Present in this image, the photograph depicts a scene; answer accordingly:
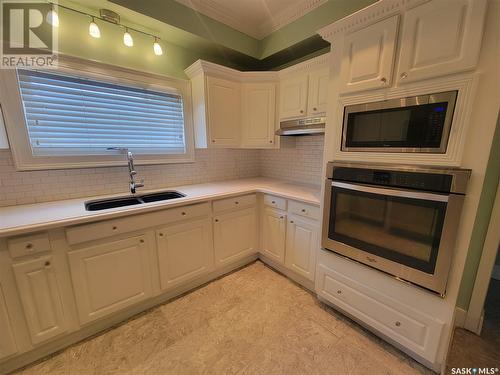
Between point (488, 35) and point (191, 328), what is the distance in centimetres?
260

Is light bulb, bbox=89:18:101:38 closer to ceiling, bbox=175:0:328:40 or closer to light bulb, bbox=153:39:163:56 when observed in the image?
light bulb, bbox=153:39:163:56

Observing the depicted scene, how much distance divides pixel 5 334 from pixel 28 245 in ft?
1.89

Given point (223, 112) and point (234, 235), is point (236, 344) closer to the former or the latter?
point (234, 235)

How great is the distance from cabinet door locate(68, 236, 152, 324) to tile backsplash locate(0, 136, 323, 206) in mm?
742

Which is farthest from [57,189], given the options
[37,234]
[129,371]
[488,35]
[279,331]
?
[488,35]

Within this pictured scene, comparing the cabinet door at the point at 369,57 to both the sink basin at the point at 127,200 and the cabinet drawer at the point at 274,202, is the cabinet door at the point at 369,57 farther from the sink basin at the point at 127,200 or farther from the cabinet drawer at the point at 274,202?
the sink basin at the point at 127,200

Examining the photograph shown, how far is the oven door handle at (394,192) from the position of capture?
3.86ft

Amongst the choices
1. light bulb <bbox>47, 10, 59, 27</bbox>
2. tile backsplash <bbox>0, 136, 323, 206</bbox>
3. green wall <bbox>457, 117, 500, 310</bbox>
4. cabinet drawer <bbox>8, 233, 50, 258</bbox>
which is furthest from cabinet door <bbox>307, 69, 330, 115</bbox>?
cabinet drawer <bbox>8, 233, 50, 258</bbox>

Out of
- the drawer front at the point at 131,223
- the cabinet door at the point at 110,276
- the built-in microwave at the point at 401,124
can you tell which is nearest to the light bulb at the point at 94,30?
the drawer front at the point at 131,223

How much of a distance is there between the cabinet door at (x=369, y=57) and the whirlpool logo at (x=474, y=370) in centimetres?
195

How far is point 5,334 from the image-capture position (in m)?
1.29

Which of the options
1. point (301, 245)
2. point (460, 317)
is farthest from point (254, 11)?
point (460, 317)

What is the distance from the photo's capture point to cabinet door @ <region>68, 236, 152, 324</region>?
4.94ft

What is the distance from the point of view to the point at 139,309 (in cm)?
186
